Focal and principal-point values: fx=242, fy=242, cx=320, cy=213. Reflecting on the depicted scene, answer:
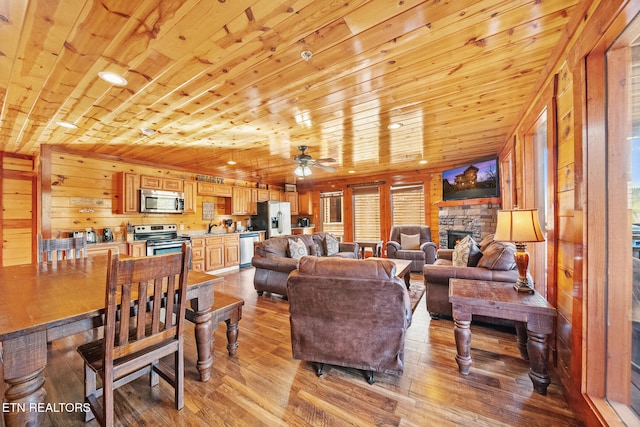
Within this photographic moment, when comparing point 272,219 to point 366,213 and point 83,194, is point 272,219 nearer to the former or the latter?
point 366,213

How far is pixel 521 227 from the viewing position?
190 cm

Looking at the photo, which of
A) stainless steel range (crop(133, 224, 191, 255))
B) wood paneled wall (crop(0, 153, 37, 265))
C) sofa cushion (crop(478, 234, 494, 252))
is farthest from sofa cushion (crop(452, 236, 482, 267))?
wood paneled wall (crop(0, 153, 37, 265))

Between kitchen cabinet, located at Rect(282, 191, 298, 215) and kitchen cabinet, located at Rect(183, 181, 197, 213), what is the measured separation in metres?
2.91

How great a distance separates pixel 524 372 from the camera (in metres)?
1.91

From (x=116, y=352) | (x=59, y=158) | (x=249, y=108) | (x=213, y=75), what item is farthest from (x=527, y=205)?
(x=59, y=158)

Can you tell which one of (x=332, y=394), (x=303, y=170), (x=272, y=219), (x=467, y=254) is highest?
(x=303, y=170)

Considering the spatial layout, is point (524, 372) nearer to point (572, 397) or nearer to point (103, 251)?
point (572, 397)

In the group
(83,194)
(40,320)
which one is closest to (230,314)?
(40,320)

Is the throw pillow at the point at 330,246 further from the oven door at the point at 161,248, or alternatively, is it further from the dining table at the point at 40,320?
the dining table at the point at 40,320

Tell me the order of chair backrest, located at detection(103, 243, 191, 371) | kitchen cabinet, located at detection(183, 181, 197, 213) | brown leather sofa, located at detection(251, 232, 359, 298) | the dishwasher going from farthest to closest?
the dishwasher, kitchen cabinet, located at detection(183, 181, 197, 213), brown leather sofa, located at detection(251, 232, 359, 298), chair backrest, located at detection(103, 243, 191, 371)

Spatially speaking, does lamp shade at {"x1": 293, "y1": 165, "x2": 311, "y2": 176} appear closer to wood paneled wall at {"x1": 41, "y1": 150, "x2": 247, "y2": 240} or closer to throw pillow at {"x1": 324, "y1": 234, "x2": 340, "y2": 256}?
throw pillow at {"x1": 324, "y1": 234, "x2": 340, "y2": 256}

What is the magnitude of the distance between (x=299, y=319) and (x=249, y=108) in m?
2.11

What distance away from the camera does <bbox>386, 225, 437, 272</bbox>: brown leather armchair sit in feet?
16.5

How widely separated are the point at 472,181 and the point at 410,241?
1737 mm
